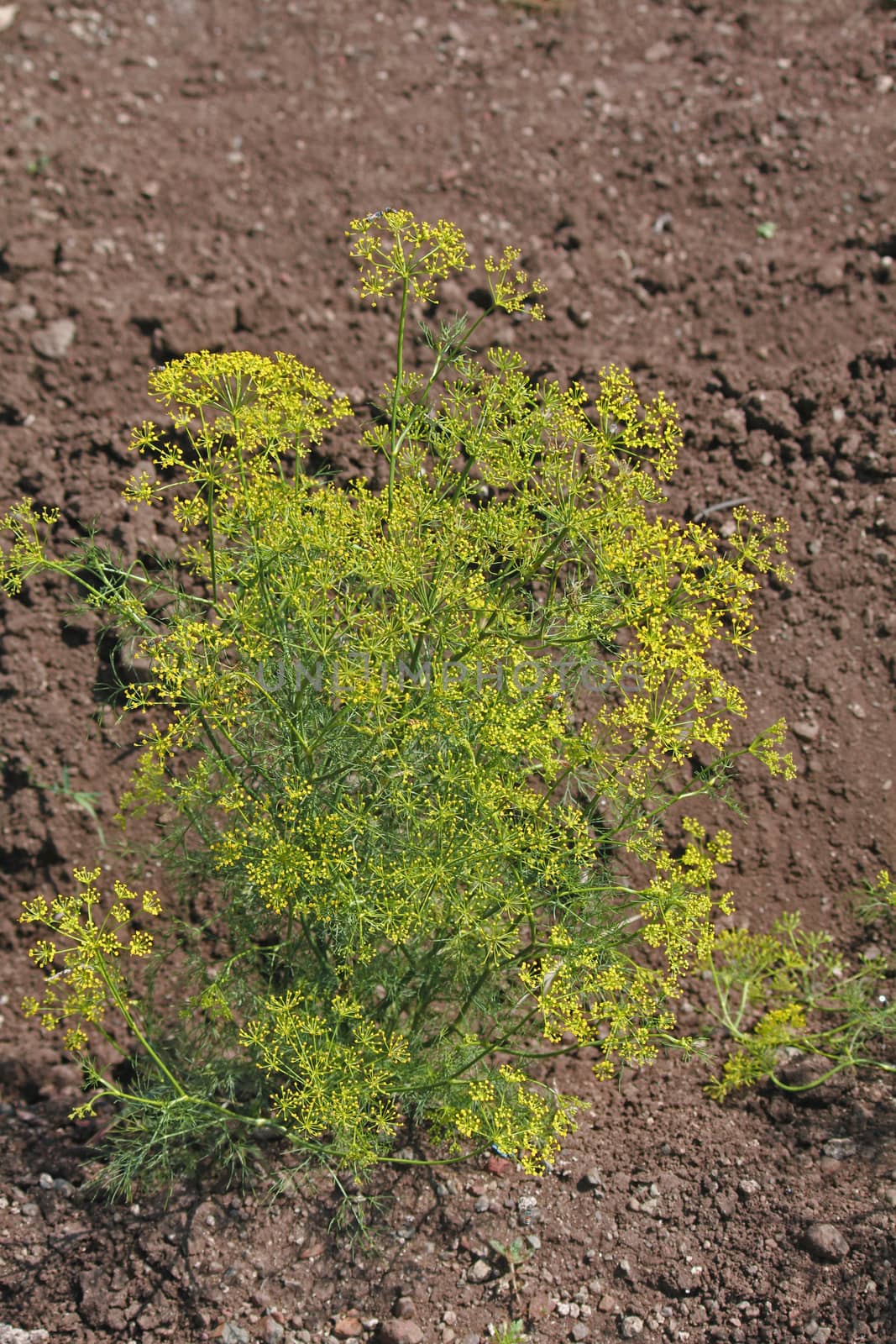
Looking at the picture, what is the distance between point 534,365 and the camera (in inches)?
229

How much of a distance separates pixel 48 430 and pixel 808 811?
3722mm

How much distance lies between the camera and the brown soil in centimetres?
364

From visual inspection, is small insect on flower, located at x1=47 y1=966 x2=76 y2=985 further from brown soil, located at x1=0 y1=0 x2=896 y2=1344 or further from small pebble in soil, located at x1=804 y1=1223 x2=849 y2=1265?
Answer: small pebble in soil, located at x1=804 y1=1223 x2=849 y2=1265

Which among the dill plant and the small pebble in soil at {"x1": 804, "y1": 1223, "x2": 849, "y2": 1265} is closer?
the dill plant

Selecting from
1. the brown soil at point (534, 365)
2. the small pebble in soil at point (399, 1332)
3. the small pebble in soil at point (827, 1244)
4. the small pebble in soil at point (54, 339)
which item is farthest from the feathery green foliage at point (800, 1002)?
the small pebble in soil at point (54, 339)

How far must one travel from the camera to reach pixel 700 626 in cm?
320

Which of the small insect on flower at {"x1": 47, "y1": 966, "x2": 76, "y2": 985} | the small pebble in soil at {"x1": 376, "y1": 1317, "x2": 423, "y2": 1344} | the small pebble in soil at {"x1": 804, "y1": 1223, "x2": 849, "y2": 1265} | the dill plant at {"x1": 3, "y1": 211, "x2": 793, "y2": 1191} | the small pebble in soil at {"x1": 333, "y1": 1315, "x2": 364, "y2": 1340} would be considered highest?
the dill plant at {"x1": 3, "y1": 211, "x2": 793, "y2": 1191}

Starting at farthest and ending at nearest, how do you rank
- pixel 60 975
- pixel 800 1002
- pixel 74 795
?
pixel 74 795 < pixel 800 1002 < pixel 60 975

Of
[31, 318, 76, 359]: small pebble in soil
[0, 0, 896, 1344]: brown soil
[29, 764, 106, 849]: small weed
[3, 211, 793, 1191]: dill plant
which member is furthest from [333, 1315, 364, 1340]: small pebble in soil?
[31, 318, 76, 359]: small pebble in soil

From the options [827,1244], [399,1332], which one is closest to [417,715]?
[399,1332]

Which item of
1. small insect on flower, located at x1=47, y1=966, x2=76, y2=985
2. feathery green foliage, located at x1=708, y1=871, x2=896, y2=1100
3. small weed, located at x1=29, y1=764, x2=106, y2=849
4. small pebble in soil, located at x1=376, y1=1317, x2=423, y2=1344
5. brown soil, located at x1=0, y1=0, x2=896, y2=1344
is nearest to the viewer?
small insect on flower, located at x1=47, y1=966, x2=76, y2=985

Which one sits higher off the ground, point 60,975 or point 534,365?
point 534,365

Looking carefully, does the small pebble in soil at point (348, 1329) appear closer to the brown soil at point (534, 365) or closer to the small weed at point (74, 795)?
the brown soil at point (534, 365)

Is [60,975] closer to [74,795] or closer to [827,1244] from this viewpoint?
[74,795]
